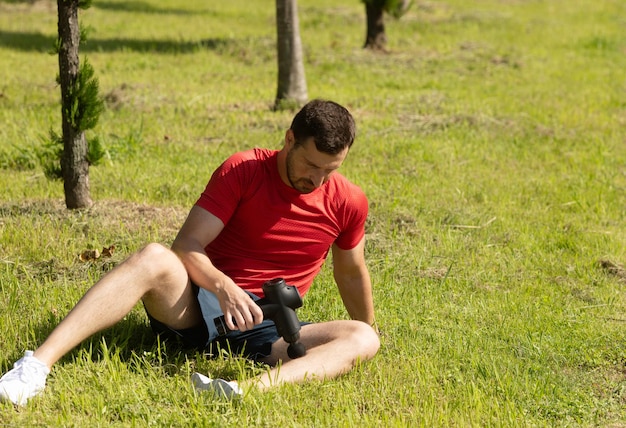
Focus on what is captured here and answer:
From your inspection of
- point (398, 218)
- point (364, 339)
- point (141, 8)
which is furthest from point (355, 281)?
point (141, 8)

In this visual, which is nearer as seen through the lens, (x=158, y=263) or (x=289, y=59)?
(x=158, y=263)

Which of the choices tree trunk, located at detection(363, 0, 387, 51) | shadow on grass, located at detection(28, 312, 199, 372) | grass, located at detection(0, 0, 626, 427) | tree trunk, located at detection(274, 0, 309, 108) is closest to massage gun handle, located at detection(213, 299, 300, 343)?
grass, located at detection(0, 0, 626, 427)

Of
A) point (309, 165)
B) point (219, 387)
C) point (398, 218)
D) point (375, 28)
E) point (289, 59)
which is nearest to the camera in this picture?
point (219, 387)

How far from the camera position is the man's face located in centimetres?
473

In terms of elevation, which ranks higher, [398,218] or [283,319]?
[283,319]

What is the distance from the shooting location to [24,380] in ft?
14.1

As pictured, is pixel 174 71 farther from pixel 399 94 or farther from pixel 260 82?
pixel 399 94

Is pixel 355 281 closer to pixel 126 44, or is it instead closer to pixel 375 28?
pixel 375 28

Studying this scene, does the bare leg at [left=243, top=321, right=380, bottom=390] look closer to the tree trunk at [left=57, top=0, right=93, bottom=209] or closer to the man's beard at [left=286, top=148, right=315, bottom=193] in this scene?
the man's beard at [left=286, top=148, right=315, bottom=193]

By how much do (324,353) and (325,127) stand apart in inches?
43.3

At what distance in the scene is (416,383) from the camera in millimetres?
4945

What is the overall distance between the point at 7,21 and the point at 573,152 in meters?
12.8

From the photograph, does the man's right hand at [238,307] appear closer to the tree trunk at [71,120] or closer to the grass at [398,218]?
the grass at [398,218]

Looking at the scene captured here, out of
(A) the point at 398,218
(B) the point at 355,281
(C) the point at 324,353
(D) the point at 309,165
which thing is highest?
(D) the point at 309,165
